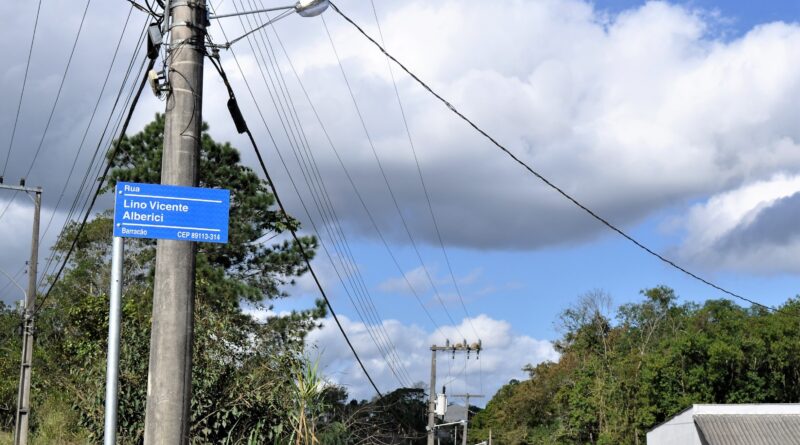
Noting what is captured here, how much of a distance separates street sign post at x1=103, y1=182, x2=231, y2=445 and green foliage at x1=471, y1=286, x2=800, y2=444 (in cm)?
5880

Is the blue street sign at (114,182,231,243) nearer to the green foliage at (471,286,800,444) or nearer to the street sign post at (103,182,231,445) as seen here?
the street sign post at (103,182,231,445)

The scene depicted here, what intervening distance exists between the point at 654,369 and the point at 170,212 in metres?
60.4

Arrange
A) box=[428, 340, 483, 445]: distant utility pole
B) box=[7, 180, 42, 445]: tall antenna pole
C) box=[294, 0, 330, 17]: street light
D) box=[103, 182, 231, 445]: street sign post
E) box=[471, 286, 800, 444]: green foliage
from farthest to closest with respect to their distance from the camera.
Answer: box=[471, 286, 800, 444]: green foliage
box=[428, 340, 483, 445]: distant utility pole
box=[7, 180, 42, 445]: tall antenna pole
box=[294, 0, 330, 17]: street light
box=[103, 182, 231, 445]: street sign post

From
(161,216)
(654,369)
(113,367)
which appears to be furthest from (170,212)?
(654,369)

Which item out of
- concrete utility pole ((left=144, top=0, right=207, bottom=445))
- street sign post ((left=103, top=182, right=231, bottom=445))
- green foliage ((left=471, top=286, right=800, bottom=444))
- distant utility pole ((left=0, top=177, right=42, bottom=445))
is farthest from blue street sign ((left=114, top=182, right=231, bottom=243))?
green foliage ((left=471, top=286, right=800, bottom=444))

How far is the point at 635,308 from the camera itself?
83.0 meters

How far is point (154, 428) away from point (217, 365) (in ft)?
26.7

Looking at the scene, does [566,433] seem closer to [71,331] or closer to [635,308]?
[635,308]

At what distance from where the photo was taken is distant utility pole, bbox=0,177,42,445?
28.9 m

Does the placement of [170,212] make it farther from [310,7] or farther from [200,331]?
[200,331]

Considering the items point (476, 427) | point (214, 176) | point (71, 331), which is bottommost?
point (476, 427)

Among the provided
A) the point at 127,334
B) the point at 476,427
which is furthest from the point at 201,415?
the point at 476,427

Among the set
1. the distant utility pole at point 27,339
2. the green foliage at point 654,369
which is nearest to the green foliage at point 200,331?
the distant utility pole at point 27,339

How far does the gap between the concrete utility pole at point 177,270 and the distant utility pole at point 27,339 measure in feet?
73.0
